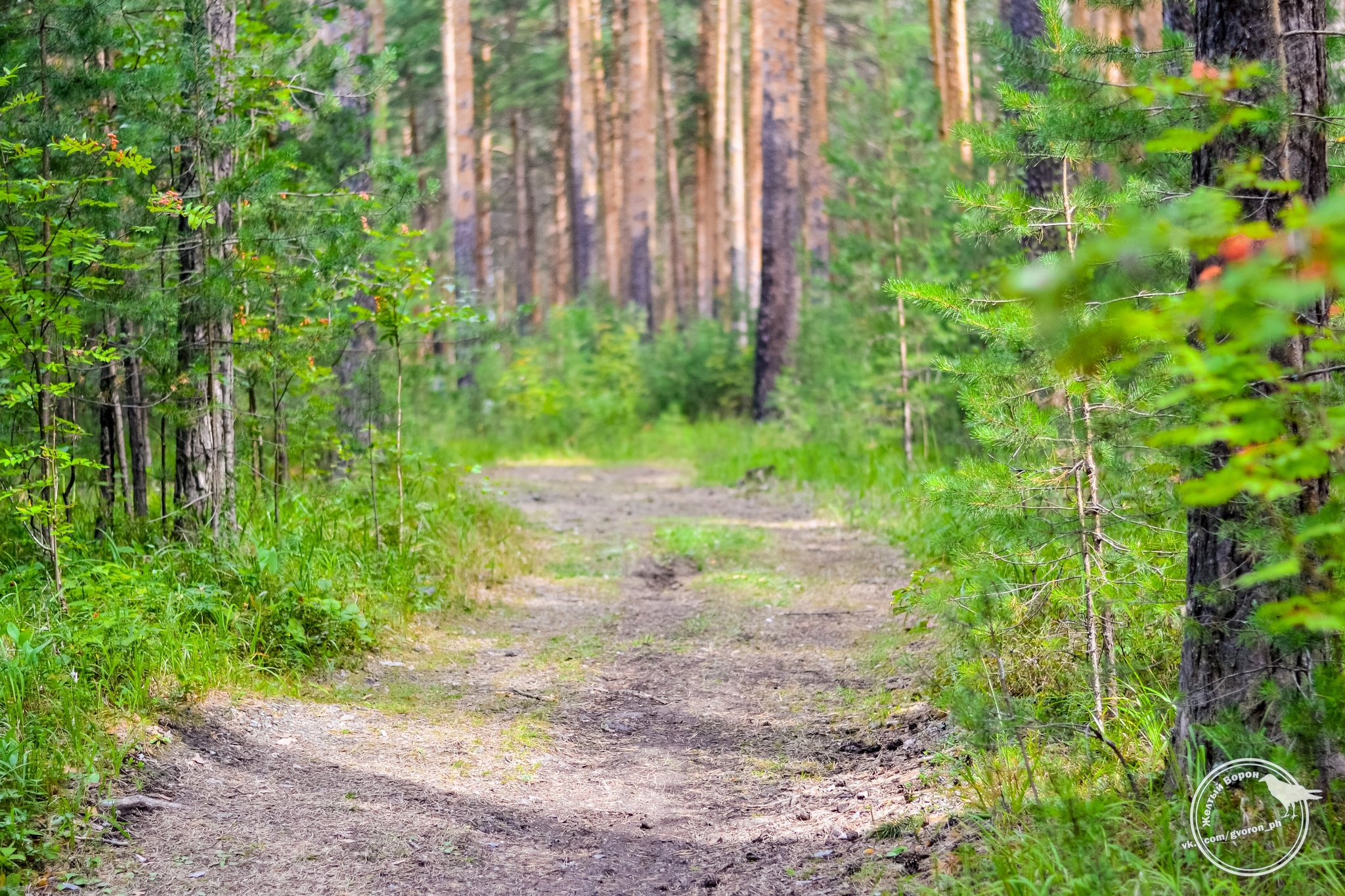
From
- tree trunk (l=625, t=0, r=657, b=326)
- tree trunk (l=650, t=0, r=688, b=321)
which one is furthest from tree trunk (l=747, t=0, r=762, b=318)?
tree trunk (l=650, t=0, r=688, b=321)

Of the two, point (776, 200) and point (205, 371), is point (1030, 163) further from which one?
point (776, 200)

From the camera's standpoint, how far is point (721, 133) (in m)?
26.0

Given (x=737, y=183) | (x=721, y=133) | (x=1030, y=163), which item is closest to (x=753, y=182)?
(x=721, y=133)

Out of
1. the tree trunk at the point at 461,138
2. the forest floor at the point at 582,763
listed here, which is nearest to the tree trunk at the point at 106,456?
the forest floor at the point at 582,763

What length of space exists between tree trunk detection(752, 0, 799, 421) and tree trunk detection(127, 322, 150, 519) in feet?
35.0

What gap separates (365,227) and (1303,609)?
5527 mm

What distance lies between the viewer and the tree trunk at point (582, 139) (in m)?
22.9

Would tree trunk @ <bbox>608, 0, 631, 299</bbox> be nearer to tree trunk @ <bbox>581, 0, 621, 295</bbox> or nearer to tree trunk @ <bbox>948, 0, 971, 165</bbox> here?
tree trunk @ <bbox>581, 0, 621, 295</bbox>

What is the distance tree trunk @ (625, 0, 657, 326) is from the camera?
2097 cm

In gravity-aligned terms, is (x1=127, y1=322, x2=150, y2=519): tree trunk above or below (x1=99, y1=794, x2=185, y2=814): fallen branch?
above

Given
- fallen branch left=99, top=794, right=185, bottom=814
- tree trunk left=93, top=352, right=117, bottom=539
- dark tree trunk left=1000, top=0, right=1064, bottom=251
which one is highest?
dark tree trunk left=1000, top=0, right=1064, bottom=251

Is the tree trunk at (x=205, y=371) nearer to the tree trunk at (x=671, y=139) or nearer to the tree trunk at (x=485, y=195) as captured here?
the tree trunk at (x=485, y=195)

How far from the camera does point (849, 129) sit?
14.3 metres

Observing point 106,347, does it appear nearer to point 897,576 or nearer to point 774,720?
point 774,720
